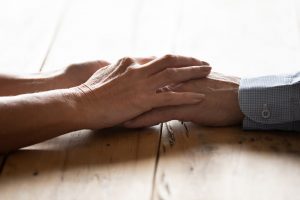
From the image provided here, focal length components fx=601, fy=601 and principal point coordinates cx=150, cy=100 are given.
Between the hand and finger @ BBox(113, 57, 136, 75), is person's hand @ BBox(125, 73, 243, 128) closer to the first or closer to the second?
finger @ BBox(113, 57, 136, 75)

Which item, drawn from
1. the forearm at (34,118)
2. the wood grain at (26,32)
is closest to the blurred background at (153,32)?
the wood grain at (26,32)

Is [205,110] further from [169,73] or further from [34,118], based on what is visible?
[34,118]

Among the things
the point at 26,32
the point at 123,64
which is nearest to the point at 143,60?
the point at 123,64

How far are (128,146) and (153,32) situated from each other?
669mm

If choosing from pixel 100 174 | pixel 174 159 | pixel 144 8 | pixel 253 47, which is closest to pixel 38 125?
pixel 100 174

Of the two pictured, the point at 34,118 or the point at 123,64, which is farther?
the point at 123,64

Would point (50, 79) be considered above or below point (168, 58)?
below

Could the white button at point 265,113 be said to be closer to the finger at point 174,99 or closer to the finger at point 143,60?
the finger at point 174,99

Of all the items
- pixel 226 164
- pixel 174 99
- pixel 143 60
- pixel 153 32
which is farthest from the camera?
pixel 153 32

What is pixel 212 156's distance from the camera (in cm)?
128

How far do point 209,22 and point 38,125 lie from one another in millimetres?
875

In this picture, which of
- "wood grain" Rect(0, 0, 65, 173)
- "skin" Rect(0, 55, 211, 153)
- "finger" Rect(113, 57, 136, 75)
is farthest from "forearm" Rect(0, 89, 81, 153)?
"wood grain" Rect(0, 0, 65, 173)

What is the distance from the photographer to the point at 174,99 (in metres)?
1.35

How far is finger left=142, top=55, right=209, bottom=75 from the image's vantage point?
4.47 feet
